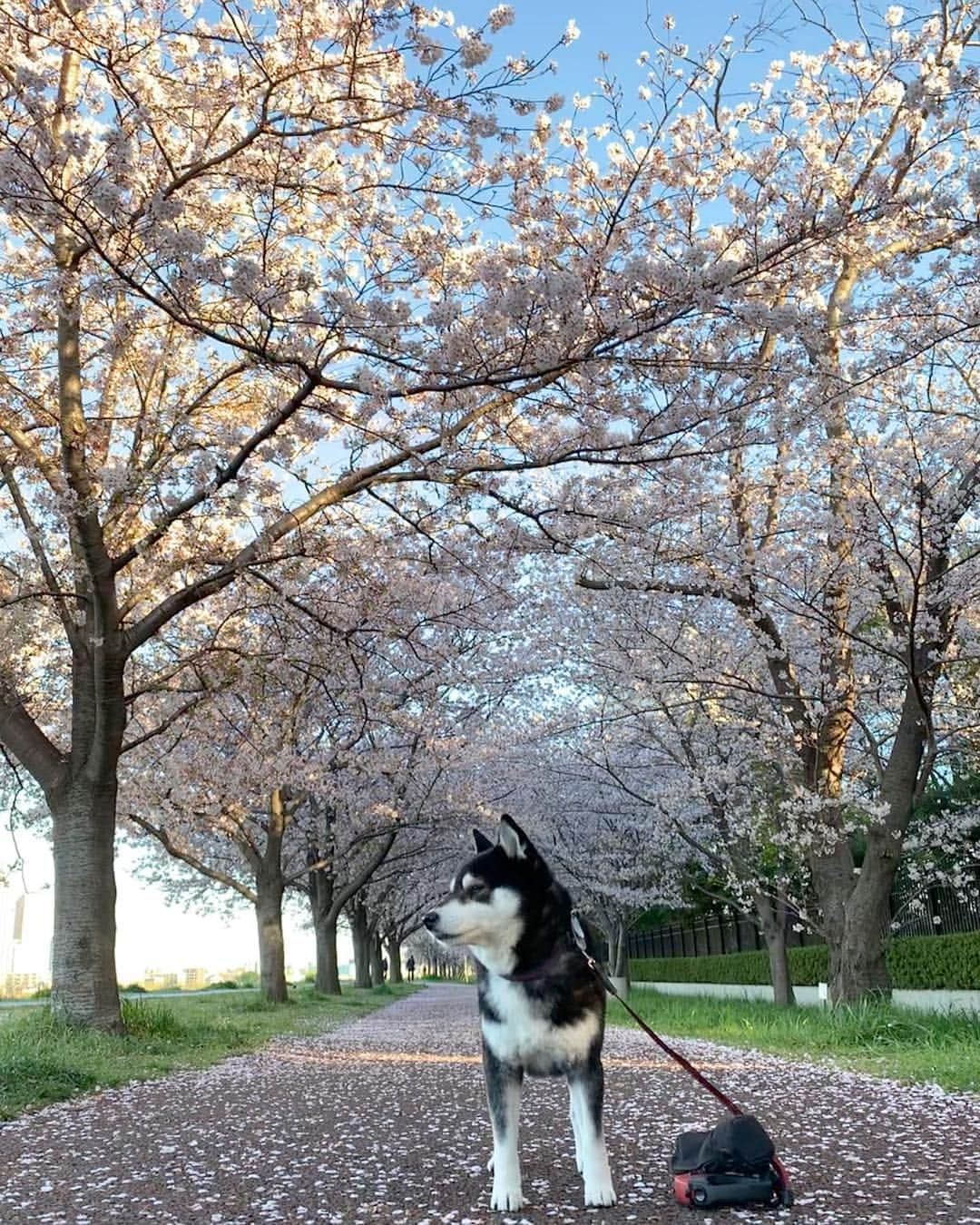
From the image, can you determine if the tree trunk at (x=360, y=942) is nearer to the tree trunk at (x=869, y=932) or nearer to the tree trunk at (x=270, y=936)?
the tree trunk at (x=270, y=936)

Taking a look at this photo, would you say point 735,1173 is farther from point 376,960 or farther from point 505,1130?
point 376,960

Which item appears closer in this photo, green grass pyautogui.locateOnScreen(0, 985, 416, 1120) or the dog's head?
the dog's head

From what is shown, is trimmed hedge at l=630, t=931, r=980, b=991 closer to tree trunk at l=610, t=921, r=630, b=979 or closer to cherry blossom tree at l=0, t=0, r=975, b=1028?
tree trunk at l=610, t=921, r=630, b=979

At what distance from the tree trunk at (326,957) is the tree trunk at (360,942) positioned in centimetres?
596

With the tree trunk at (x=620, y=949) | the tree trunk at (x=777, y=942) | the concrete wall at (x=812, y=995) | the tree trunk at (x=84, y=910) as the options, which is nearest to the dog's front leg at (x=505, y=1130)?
the tree trunk at (x=84, y=910)

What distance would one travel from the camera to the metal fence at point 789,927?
1659 centimetres

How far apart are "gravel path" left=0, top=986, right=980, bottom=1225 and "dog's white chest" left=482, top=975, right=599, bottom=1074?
21.3 inches

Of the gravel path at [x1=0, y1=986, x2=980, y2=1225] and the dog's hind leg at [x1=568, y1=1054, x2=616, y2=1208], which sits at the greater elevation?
the dog's hind leg at [x1=568, y1=1054, x2=616, y2=1208]

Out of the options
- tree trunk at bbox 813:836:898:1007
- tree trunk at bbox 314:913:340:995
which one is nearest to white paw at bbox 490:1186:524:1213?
tree trunk at bbox 813:836:898:1007

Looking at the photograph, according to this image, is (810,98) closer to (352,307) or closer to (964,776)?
(352,307)

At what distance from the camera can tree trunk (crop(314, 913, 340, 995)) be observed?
→ 90.9 feet

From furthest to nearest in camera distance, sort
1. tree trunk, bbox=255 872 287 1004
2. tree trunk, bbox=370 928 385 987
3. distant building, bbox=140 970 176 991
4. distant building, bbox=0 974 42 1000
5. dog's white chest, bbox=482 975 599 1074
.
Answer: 1. distant building, bbox=140 970 176 991
2. tree trunk, bbox=370 928 385 987
3. distant building, bbox=0 974 42 1000
4. tree trunk, bbox=255 872 287 1004
5. dog's white chest, bbox=482 975 599 1074

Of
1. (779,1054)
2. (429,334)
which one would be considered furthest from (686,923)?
(429,334)

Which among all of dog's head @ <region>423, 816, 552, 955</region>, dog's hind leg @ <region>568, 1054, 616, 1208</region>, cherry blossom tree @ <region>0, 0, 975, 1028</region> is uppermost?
cherry blossom tree @ <region>0, 0, 975, 1028</region>
